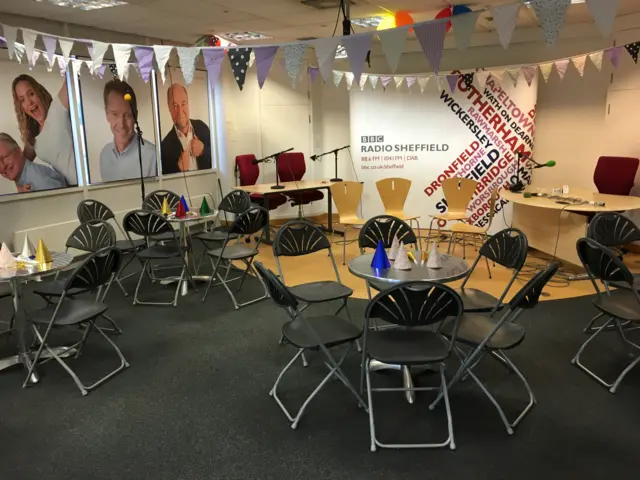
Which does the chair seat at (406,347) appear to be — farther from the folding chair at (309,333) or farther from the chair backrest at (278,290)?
the chair backrest at (278,290)

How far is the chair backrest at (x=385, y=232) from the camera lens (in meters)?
4.20

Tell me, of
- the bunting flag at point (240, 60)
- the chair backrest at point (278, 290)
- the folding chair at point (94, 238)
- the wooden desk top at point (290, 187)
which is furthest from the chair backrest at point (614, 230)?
the folding chair at point (94, 238)

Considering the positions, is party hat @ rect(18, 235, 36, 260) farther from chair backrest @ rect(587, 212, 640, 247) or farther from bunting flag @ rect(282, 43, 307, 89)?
chair backrest @ rect(587, 212, 640, 247)

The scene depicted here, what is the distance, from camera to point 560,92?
24.3 feet

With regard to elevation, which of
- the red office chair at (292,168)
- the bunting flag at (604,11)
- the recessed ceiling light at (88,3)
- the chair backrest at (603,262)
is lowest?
the chair backrest at (603,262)

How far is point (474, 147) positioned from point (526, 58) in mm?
1562

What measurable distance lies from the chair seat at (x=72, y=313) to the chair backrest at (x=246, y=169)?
4710mm

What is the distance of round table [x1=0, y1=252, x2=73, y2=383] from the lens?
127 inches

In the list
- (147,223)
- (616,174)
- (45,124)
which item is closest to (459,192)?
(616,174)

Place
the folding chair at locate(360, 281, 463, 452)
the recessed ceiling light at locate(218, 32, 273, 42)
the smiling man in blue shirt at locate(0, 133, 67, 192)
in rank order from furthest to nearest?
1. the recessed ceiling light at locate(218, 32, 273, 42)
2. the smiling man in blue shirt at locate(0, 133, 67, 192)
3. the folding chair at locate(360, 281, 463, 452)

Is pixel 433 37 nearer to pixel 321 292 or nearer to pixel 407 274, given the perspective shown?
pixel 407 274

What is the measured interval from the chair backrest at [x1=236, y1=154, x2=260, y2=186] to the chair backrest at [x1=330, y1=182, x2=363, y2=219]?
2.08 metres

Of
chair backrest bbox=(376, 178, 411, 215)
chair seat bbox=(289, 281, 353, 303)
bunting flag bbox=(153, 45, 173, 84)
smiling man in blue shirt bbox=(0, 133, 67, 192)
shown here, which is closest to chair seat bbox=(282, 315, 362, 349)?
chair seat bbox=(289, 281, 353, 303)

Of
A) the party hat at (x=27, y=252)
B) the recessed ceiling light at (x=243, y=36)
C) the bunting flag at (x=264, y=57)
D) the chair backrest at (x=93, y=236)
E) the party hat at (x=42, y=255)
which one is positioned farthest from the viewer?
the recessed ceiling light at (x=243, y=36)
